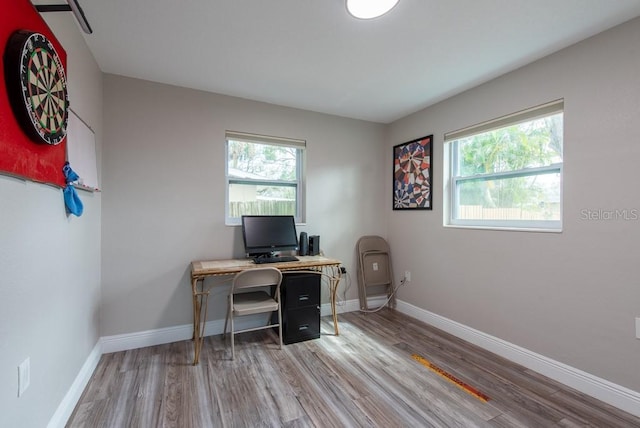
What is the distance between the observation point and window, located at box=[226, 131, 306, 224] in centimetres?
309

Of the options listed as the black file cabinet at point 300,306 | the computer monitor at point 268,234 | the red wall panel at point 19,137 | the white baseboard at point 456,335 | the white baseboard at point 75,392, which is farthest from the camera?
the computer monitor at point 268,234

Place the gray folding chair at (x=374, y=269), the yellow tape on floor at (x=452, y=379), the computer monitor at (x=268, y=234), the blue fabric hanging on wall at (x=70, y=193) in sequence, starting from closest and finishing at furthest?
the blue fabric hanging on wall at (x=70, y=193) < the yellow tape on floor at (x=452, y=379) < the computer monitor at (x=268, y=234) < the gray folding chair at (x=374, y=269)

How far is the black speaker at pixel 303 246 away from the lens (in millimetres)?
3211

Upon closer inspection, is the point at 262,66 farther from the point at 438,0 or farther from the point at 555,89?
the point at 555,89

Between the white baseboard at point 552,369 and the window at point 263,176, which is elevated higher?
the window at point 263,176

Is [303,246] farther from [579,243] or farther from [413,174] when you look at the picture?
[579,243]

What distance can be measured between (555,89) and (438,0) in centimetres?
124

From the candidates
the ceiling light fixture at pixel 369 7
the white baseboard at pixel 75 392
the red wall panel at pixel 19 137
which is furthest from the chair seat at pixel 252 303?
the ceiling light fixture at pixel 369 7

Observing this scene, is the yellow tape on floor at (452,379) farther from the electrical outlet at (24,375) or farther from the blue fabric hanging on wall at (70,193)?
the blue fabric hanging on wall at (70,193)

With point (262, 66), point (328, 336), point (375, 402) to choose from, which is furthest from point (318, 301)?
point (262, 66)

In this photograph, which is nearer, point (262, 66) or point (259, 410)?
point (259, 410)

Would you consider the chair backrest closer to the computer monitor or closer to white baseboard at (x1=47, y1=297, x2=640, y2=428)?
the computer monitor

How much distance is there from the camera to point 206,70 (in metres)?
2.45

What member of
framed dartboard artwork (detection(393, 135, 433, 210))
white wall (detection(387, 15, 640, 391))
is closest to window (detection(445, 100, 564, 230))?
white wall (detection(387, 15, 640, 391))
